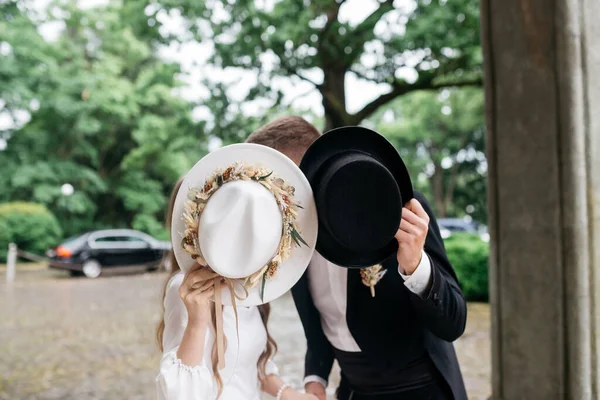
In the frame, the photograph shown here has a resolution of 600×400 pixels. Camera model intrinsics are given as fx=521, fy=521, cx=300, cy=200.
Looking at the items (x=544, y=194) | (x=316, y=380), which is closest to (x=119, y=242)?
(x=316, y=380)

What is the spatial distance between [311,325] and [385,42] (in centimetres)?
837

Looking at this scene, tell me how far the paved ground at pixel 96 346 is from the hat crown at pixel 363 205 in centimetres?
449

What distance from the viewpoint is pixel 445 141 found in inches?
1051

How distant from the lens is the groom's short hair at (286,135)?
1782 mm

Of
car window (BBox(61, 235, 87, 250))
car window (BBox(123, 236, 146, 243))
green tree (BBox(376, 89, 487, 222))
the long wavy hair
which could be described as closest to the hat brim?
the long wavy hair

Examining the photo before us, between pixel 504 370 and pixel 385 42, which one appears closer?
pixel 504 370

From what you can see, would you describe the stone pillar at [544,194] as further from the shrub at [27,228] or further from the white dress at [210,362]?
the shrub at [27,228]

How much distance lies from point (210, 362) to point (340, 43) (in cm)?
791

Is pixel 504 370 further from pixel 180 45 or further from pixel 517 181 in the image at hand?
pixel 180 45

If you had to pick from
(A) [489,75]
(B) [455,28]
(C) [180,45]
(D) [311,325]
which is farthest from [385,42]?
(D) [311,325]

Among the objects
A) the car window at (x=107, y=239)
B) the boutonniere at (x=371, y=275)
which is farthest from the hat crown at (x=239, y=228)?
the car window at (x=107, y=239)

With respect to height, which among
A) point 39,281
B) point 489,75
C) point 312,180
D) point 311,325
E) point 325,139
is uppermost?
point 489,75

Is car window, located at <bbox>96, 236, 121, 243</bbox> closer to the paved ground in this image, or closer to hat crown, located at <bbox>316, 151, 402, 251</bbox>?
the paved ground

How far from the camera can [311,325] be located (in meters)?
1.96
